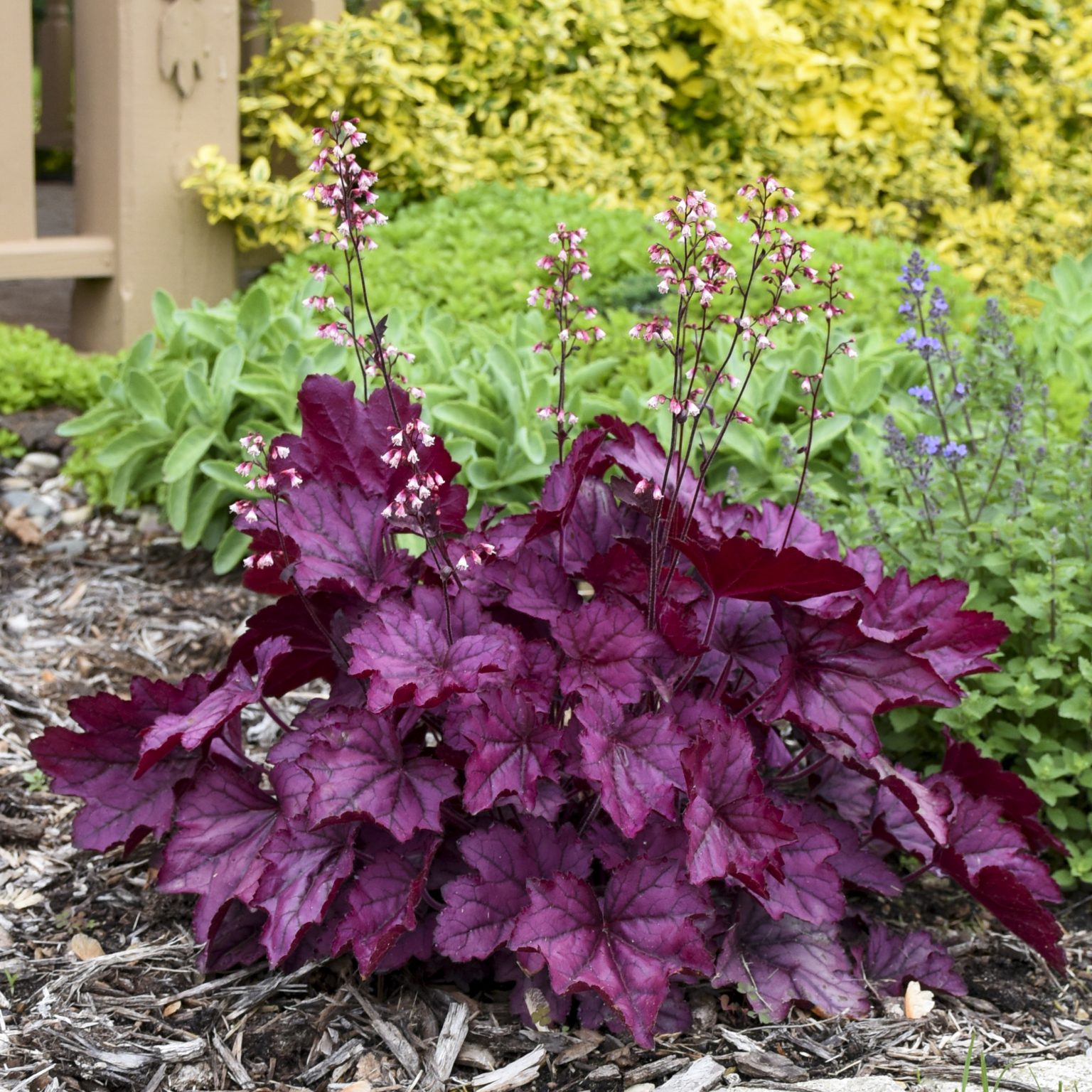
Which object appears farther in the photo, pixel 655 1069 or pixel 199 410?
pixel 199 410

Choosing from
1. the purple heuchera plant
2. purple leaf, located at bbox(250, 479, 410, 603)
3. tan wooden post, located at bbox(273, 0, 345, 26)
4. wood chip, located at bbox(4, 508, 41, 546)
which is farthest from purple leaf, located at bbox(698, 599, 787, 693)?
tan wooden post, located at bbox(273, 0, 345, 26)

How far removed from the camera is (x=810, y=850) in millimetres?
1823

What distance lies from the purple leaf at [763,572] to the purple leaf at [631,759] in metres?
Result: 0.20

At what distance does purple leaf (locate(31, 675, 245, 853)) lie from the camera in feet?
6.66

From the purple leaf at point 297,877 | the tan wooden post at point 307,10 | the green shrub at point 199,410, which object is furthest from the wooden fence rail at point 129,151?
the purple leaf at point 297,877

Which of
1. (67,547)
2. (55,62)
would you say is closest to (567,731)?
(67,547)

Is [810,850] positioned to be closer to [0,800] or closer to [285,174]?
[0,800]

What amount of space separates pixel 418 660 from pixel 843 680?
595 millimetres

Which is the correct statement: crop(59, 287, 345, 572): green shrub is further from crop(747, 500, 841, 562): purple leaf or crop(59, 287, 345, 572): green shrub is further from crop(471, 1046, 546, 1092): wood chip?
crop(471, 1046, 546, 1092): wood chip

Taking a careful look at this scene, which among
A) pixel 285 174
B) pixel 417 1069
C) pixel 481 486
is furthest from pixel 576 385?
pixel 285 174

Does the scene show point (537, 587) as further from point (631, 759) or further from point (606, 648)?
point (631, 759)

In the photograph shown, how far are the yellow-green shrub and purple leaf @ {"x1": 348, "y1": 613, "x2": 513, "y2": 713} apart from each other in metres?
3.65

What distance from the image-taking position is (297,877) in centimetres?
178

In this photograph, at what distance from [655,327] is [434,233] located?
345cm
